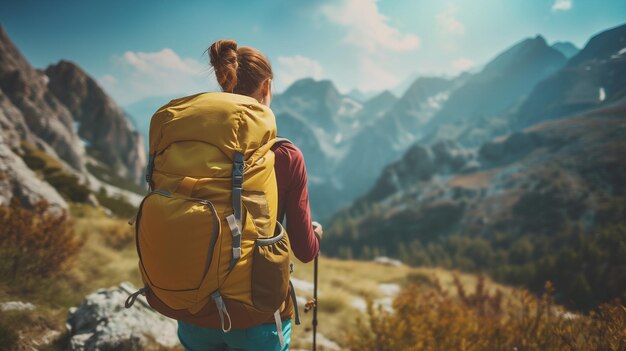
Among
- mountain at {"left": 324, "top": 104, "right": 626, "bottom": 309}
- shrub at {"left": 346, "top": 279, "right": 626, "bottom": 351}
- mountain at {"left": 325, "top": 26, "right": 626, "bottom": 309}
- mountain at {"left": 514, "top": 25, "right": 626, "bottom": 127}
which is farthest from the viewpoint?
mountain at {"left": 325, "top": 26, "right": 626, "bottom": 309}

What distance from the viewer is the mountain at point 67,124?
2212 inches

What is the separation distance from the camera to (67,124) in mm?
92438

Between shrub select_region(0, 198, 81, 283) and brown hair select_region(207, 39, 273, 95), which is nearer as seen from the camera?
brown hair select_region(207, 39, 273, 95)

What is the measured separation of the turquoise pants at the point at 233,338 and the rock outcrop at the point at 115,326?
96.0 inches

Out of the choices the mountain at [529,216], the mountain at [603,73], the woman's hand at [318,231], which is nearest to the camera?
the woman's hand at [318,231]

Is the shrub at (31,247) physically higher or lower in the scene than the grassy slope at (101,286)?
higher

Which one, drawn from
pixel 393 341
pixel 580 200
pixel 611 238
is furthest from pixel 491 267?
pixel 393 341

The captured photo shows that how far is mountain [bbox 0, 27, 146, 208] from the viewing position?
184ft

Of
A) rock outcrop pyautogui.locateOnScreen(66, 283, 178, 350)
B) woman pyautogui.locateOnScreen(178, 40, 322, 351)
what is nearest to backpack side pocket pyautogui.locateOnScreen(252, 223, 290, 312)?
woman pyautogui.locateOnScreen(178, 40, 322, 351)

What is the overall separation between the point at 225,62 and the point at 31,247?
627 cm

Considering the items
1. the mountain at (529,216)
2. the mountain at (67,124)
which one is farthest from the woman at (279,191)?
the mountain at (529,216)

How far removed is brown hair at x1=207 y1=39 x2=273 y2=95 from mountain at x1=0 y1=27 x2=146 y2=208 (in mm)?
22450

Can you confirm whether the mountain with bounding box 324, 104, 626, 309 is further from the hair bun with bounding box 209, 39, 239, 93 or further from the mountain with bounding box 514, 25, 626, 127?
the hair bun with bounding box 209, 39, 239, 93

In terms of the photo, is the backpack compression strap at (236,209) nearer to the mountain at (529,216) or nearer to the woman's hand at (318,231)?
the woman's hand at (318,231)
